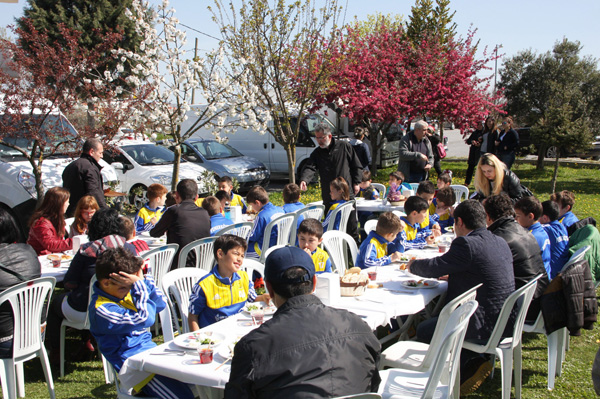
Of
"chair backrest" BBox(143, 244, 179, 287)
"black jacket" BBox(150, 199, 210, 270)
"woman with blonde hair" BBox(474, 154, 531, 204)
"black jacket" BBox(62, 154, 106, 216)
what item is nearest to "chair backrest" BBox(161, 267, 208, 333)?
"chair backrest" BBox(143, 244, 179, 287)

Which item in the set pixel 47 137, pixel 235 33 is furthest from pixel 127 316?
pixel 235 33

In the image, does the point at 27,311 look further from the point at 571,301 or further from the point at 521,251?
the point at 571,301

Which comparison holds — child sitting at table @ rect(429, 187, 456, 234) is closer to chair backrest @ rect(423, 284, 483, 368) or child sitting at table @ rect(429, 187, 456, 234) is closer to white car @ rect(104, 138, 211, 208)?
chair backrest @ rect(423, 284, 483, 368)

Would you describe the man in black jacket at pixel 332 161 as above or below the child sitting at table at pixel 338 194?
above

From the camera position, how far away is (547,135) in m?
14.4

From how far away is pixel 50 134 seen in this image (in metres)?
8.27

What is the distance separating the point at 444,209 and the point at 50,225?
4.64 meters

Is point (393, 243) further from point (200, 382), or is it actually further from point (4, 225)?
point (4, 225)

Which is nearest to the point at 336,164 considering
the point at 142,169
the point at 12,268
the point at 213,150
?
the point at 12,268

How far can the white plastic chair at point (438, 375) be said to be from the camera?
2846 mm

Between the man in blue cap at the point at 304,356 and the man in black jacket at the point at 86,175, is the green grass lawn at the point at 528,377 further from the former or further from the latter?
the man in blue cap at the point at 304,356

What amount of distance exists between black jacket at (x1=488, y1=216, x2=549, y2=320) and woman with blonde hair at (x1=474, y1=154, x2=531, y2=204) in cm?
246

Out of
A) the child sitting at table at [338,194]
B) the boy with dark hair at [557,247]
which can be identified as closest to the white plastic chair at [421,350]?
the boy with dark hair at [557,247]

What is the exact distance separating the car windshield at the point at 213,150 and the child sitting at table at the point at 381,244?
31.1 feet
